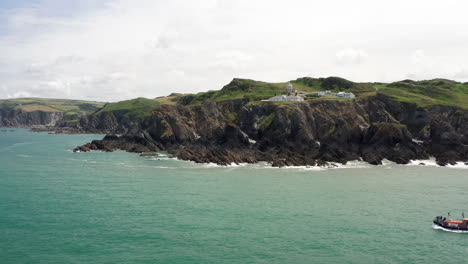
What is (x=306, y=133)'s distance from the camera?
116 m

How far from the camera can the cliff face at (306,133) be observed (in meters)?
107

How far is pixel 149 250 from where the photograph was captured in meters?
37.5

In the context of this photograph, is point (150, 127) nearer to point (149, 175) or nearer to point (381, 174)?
point (149, 175)

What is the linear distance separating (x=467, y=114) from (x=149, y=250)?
12876cm

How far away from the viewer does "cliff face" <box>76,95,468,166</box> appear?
107m

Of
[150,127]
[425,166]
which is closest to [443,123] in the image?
[425,166]

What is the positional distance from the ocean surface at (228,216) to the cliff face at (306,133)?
2178 centimetres

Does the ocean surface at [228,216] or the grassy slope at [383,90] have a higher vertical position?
the grassy slope at [383,90]

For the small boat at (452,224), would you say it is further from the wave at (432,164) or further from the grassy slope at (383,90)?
the grassy slope at (383,90)

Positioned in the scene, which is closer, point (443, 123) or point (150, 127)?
point (443, 123)

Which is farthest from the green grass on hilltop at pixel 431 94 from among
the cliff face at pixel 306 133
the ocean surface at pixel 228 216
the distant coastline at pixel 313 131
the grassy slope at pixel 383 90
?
the ocean surface at pixel 228 216

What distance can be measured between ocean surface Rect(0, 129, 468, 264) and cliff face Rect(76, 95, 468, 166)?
A: 21776 mm

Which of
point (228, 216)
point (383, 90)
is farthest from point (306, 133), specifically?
point (228, 216)

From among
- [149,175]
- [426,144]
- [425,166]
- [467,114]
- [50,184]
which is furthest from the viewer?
[467,114]
